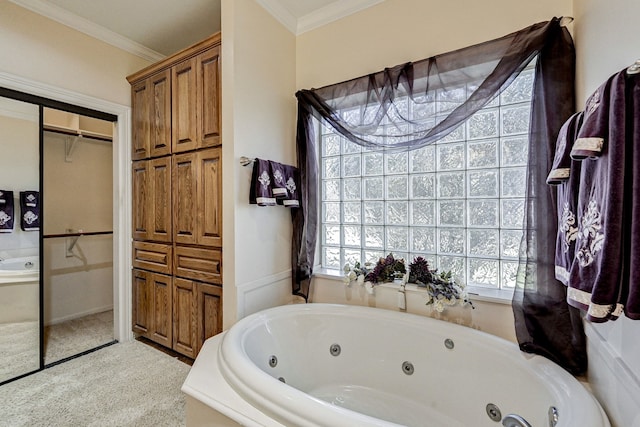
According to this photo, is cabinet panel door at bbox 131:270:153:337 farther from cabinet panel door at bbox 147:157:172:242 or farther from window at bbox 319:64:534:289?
window at bbox 319:64:534:289

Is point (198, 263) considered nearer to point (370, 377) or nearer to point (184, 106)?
point (184, 106)

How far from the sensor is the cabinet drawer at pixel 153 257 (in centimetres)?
231

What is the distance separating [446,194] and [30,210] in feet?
9.78

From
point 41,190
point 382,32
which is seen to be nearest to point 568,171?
point 382,32

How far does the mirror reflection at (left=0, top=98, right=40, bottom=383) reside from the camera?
78.6 inches

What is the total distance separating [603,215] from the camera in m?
0.75

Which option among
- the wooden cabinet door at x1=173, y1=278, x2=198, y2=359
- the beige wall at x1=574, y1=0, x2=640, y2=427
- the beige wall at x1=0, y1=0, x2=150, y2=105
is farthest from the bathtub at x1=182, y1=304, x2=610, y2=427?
the beige wall at x1=0, y1=0, x2=150, y2=105

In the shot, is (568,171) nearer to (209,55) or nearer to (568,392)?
(568,392)

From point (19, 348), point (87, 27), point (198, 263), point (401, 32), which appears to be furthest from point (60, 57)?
point (401, 32)

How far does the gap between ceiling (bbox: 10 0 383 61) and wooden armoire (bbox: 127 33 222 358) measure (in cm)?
32

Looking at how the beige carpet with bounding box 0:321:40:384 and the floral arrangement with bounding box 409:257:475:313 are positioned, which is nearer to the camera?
the floral arrangement with bounding box 409:257:475:313

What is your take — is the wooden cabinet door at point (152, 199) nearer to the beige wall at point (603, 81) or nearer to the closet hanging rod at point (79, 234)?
the closet hanging rod at point (79, 234)

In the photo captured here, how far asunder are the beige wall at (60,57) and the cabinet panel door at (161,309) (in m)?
1.64

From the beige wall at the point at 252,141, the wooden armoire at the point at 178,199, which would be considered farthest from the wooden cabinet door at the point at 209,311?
the beige wall at the point at 252,141
